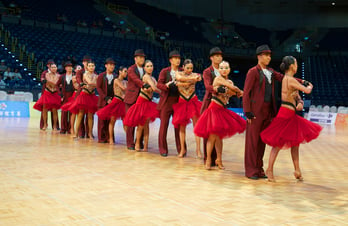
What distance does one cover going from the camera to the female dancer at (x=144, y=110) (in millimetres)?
6641

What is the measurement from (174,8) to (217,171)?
82.7 ft

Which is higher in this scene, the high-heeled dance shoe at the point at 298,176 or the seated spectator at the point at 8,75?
the seated spectator at the point at 8,75

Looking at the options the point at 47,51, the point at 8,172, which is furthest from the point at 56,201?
the point at 47,51

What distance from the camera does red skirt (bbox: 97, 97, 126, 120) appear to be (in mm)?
7641

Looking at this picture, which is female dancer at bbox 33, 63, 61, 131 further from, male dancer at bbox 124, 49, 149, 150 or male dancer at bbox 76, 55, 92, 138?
male dancer at bbox 124, 49, 149, 150

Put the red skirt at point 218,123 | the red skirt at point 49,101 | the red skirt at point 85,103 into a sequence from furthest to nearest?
the red skirt at point 49,101
the red skirt at point 85,103
the red skirt at point 218,123

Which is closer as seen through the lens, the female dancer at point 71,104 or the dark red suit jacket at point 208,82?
the dark red suit jacket at point 208,82

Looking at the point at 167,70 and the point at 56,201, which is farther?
the point at 167,70

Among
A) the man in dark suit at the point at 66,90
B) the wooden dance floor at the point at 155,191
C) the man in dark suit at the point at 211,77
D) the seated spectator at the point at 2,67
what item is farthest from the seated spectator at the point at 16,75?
the man in dark suit at the point at 211,77

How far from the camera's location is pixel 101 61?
2028 centimetres

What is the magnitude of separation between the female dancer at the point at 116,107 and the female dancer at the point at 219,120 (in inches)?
114

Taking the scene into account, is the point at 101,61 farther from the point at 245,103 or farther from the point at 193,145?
the point at 245,103

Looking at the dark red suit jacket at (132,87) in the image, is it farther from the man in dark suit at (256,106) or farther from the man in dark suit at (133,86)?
the man in dark suit at (256,106)

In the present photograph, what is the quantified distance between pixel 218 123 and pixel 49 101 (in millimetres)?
5944
